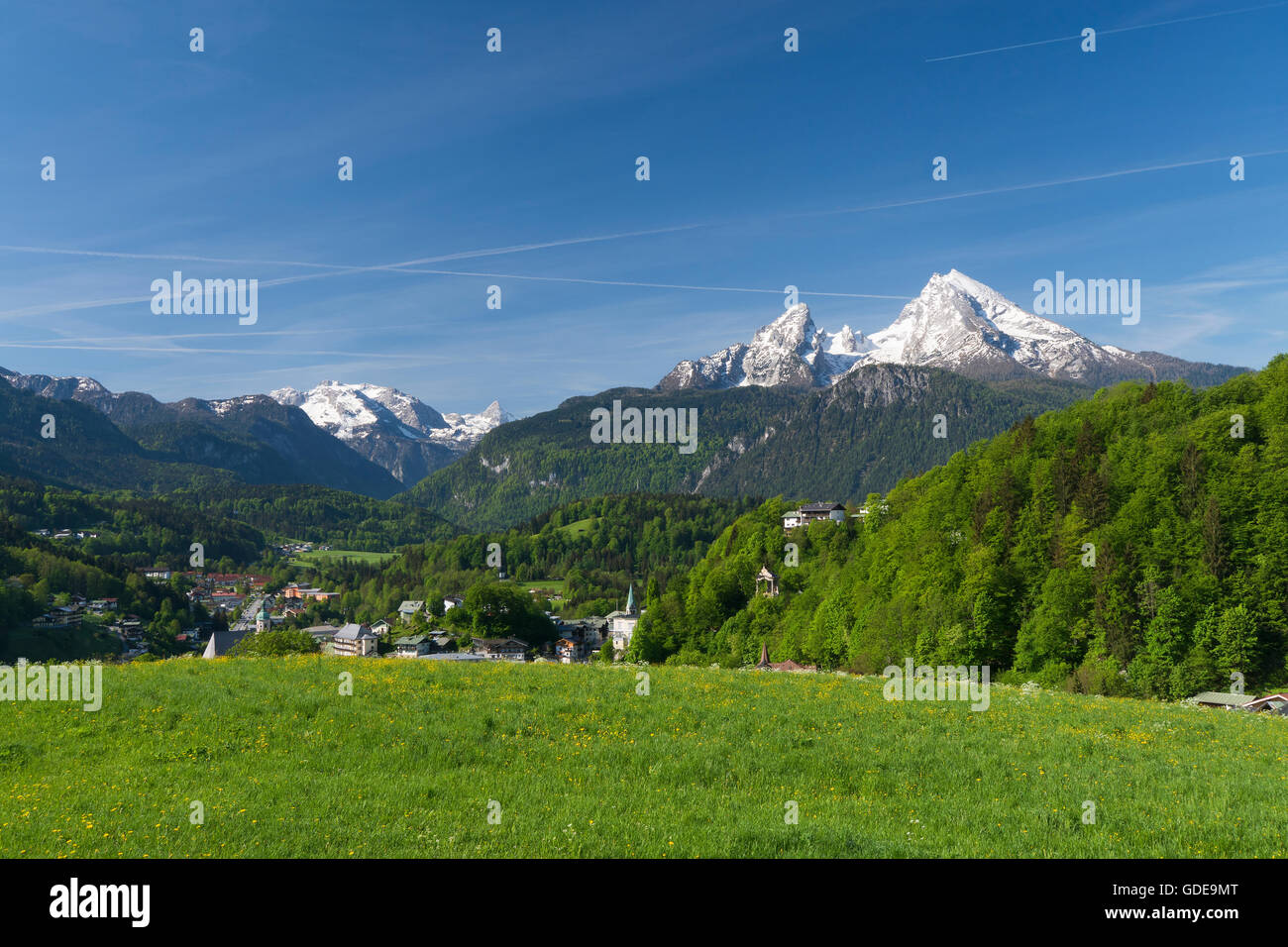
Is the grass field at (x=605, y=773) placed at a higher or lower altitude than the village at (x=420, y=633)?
higher

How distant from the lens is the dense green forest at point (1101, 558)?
192 ft

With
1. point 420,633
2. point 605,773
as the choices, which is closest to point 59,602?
point 420,633

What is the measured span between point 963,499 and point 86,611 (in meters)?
184

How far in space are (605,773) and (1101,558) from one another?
60.9 meters

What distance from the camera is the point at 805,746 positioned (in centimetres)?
2034

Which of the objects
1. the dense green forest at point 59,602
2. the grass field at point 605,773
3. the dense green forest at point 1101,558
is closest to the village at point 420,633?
the dense green forest at point 59,602

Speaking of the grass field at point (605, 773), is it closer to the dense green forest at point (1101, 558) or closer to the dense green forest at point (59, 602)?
the dense green forest at point (1101, 558)

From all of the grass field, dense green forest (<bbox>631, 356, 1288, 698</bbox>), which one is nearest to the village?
dense green forest (<bbox>631, 356, 1288, 698</bbox>)

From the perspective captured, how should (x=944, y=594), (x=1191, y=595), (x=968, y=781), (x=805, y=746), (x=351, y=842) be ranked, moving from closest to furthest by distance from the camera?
(x=351, y=842) < (x=968, y=781) < (x=805, y=746) < (x=1191, y=595) < (x=944, y=594)

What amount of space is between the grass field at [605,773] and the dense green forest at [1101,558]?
3586cm

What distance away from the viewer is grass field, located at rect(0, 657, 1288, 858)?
42.3 feet

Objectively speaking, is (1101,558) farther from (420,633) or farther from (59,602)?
(59,602)
